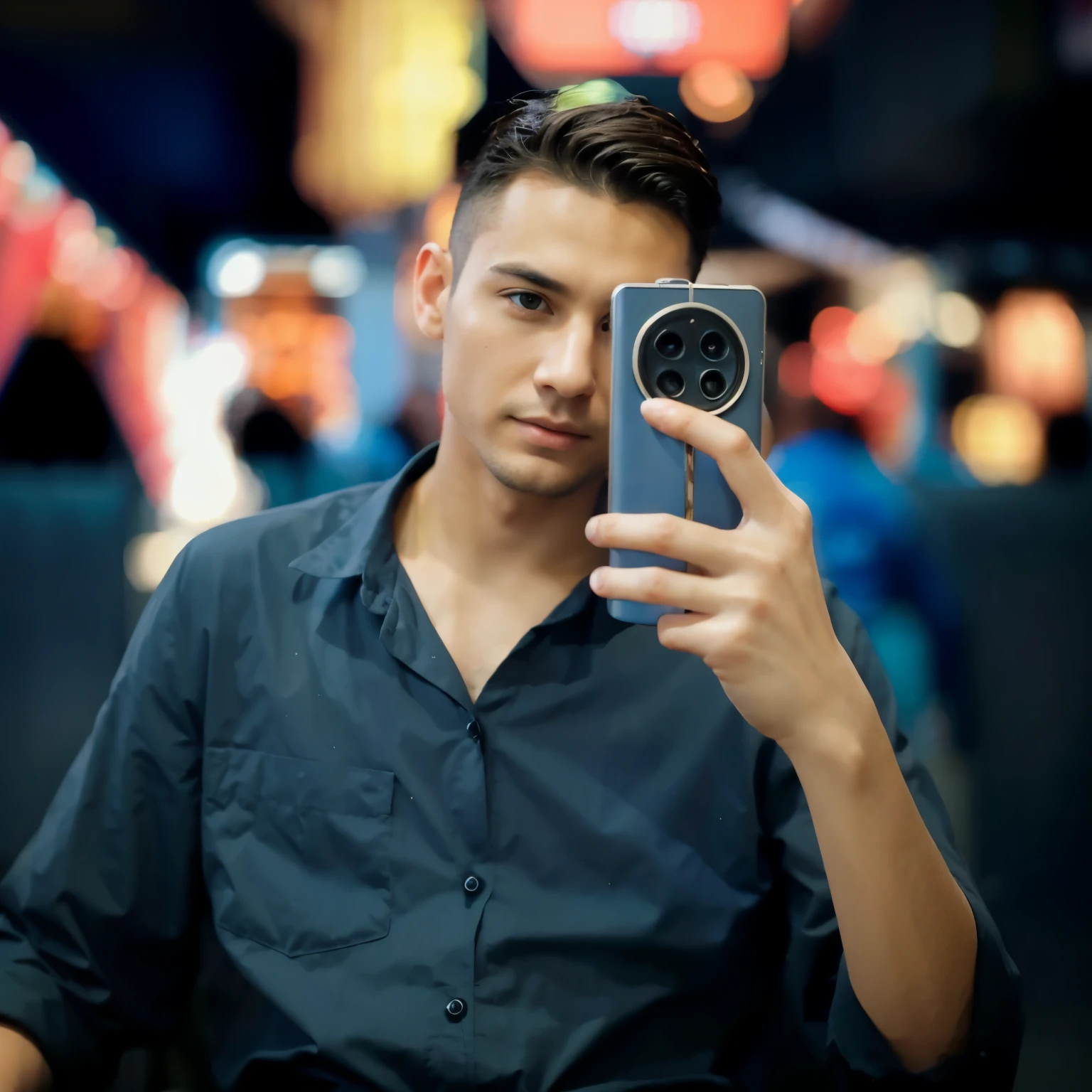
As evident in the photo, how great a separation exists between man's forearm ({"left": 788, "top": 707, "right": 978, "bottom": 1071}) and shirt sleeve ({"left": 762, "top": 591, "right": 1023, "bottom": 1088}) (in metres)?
0.02

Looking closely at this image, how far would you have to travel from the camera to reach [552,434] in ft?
3.85

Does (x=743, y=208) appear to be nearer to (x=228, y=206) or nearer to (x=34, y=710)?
(x=228, y=206)

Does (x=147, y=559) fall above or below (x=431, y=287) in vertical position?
→ below

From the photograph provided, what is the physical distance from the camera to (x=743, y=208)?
888cm

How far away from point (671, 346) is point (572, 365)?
193mm

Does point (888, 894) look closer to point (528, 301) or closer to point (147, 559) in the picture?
point (528, 301)

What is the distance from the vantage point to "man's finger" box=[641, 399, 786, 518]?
844 millimetres

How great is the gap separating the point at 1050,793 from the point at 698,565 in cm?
154

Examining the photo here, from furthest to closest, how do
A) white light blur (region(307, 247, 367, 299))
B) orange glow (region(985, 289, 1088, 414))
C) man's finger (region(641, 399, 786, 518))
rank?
white light blur (region(307, 247, 367, 299)) → orange glow (region(985, 289, 1088, 414)) → man's finger (region(641, 399, 786, 518))

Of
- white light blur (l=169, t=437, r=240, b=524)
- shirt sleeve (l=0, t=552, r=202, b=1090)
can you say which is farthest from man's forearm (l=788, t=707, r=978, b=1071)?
white light blur (l=169, t=437, r=240, b=524)

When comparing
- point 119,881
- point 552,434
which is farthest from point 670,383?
point 119,881

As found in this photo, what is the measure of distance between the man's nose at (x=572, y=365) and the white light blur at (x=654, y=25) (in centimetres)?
267

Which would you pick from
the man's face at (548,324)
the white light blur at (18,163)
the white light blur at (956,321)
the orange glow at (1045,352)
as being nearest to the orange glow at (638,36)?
the man's face at (548,324)

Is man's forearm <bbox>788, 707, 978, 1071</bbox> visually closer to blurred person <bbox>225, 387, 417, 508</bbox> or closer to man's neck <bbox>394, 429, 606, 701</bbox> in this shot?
man's neck <bbox>394, 429, 606, 701</bbox>
